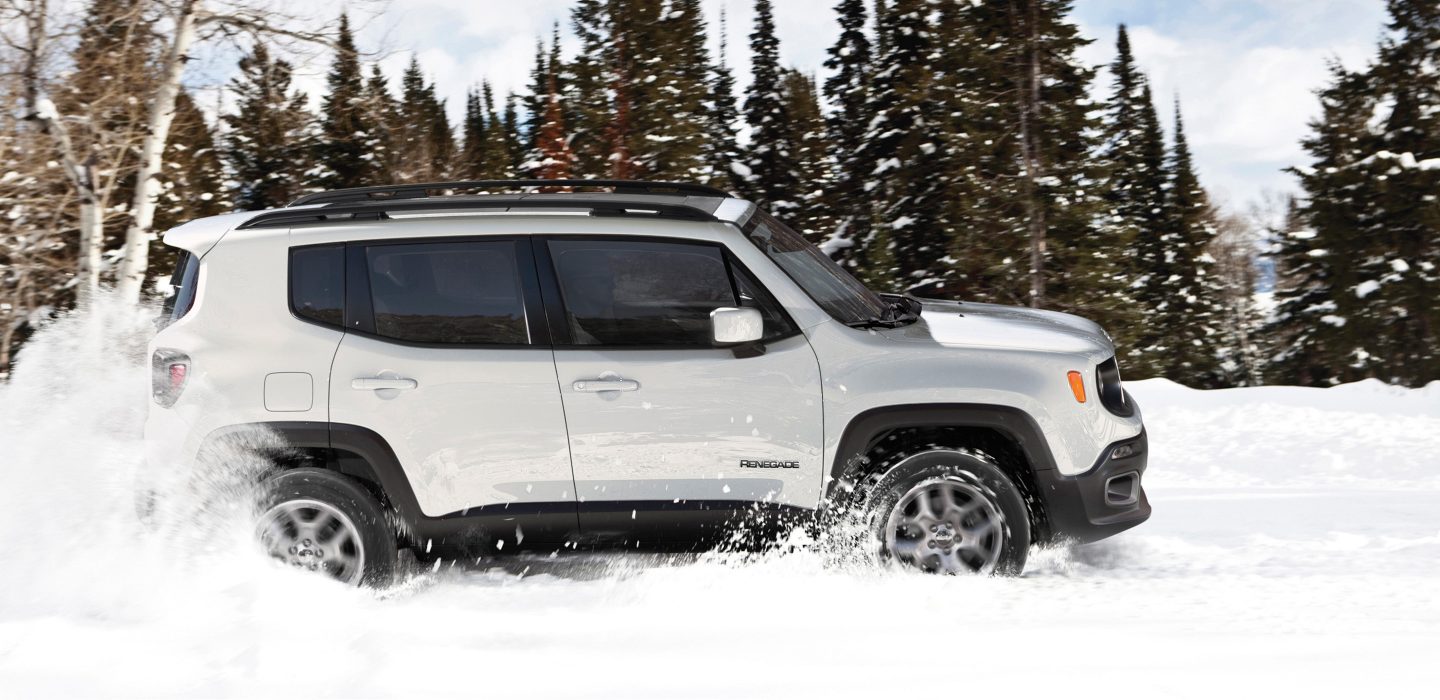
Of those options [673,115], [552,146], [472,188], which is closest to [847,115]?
[673,115]

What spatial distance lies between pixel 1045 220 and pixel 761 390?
20464 mm

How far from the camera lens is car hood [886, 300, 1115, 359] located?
494cm

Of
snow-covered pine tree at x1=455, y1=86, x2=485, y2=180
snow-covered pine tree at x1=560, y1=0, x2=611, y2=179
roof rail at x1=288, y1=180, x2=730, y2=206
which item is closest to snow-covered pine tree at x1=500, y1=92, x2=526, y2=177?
snow-covered pine tree at x1=455, y1=86, x2=485, y2=180

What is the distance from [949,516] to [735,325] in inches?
49.8

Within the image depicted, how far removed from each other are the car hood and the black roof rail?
1.10 meters

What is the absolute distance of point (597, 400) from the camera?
4805 millimetres

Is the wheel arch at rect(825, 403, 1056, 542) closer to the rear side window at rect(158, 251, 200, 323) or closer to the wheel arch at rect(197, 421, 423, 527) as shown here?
the wheel arch at rect(197, 421, 423, 527)

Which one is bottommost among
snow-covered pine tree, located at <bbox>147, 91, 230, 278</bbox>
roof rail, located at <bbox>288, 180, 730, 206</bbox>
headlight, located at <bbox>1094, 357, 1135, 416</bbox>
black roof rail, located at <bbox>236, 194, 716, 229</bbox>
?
headlight, located at <bbox>1094, 357, 1135, 416</bbox>

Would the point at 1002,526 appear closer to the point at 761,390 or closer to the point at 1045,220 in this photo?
the point at 761,390

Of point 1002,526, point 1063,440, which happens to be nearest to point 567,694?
point 1002,526

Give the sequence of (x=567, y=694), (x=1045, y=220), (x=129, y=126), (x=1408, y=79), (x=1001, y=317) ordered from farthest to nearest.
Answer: (x=1408, y=79), (x=1045, y=220), (x=129, y=126), (x=1001, y=317), (x=567, y=694)

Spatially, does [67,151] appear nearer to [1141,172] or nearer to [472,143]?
[1141,172]

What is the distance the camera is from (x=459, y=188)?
5559 mm

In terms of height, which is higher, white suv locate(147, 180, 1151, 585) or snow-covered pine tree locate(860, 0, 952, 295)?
snow-covered pine tree locate(860, 0, 952, 295)
